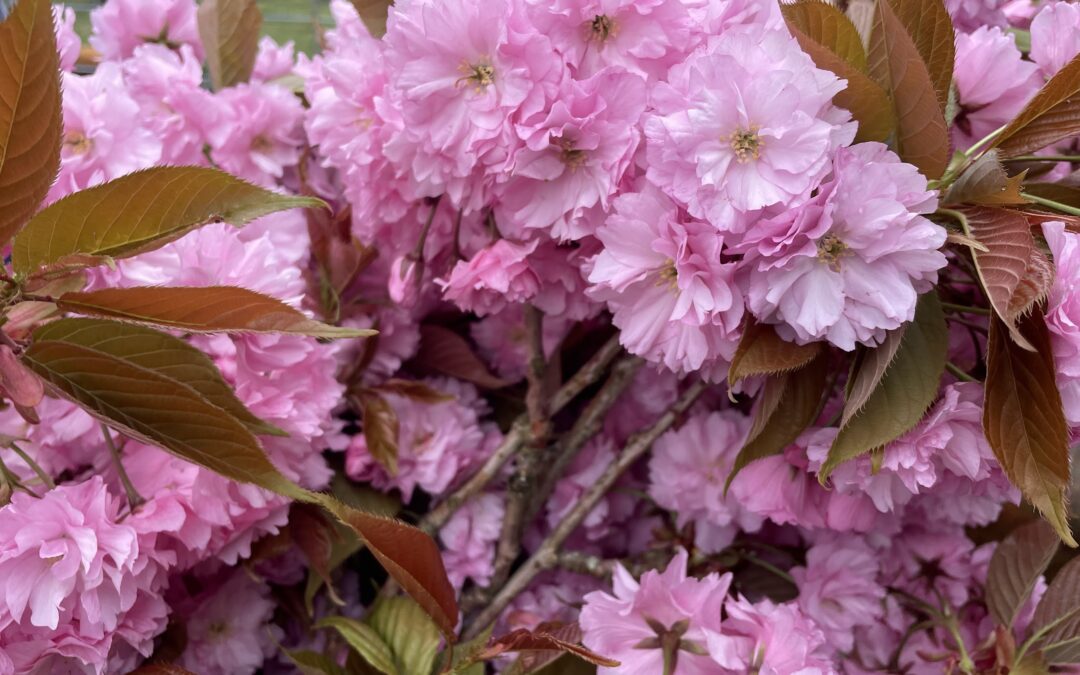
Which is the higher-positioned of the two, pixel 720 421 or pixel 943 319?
pixel 943 319

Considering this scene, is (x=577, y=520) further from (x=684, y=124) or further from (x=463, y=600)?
(x=684, y=124)

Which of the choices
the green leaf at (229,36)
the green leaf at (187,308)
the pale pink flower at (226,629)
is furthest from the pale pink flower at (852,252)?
the green leaf at (229,36)

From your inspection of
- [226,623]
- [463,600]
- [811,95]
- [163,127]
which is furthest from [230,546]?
[811,95]

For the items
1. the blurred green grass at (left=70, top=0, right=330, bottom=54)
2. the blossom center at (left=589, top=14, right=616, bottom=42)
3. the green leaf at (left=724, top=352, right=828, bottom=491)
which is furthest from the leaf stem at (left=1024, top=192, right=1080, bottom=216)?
the blurred green grass at (left=70, top=0, right=330, bottom=54)

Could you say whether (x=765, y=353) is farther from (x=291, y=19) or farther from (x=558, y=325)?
(x=291, y=19)

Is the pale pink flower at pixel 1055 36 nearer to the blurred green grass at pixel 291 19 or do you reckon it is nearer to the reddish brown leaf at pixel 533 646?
the reddish brown leaf at pixel 533 646

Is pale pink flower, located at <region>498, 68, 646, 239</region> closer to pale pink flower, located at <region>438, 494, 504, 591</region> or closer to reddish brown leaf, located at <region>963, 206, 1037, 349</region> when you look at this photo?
reddish brown leaf, located at <region>963, 206, 1037, 349</region>

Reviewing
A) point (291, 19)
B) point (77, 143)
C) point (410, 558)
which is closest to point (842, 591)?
point (410, 558)
